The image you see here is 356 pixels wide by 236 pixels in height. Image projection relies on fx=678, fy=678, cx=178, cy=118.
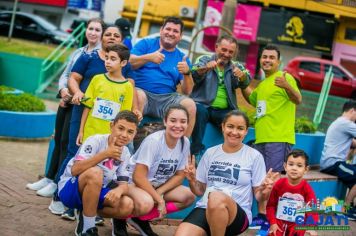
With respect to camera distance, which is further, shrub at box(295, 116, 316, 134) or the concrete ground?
shrub at box(295, 116, 316, 134)

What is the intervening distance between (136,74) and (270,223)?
2275 mm

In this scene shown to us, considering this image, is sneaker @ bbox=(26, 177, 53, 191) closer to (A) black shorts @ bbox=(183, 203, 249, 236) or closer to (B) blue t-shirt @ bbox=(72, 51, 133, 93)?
(B) blue t-shirt @ bbox=(72, 51, 133, 93)

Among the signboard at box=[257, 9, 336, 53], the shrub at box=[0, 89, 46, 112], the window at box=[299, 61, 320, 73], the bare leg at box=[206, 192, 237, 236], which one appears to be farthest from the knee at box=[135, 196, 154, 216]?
the signboard at box=[257, 9, 336, 53]

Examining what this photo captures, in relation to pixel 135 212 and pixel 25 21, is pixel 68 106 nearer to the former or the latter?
pixel 135 212

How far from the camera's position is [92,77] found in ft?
21.1

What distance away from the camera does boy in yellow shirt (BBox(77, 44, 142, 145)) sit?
19.7ft

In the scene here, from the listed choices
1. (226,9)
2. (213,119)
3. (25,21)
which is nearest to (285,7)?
(25,21)

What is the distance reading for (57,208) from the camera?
248 inches

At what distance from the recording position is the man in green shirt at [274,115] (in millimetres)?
6957

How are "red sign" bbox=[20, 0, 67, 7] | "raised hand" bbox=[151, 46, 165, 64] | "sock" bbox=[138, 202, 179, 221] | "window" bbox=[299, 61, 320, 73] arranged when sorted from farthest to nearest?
"red sign" bbox=[20, 0, 67, 7] < "window" bbox=[299, 61, 320, 73] < "raised hand" bbox=[151, 46, 165, 64] < "sock" bbox=[138, 202, 179, 221]

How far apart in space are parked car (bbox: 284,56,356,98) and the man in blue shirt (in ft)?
41.9

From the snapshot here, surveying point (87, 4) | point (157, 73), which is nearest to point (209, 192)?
point (157, 73)

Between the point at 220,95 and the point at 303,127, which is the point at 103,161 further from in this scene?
the point at 303,127

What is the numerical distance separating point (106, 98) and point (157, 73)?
113 centimetres
